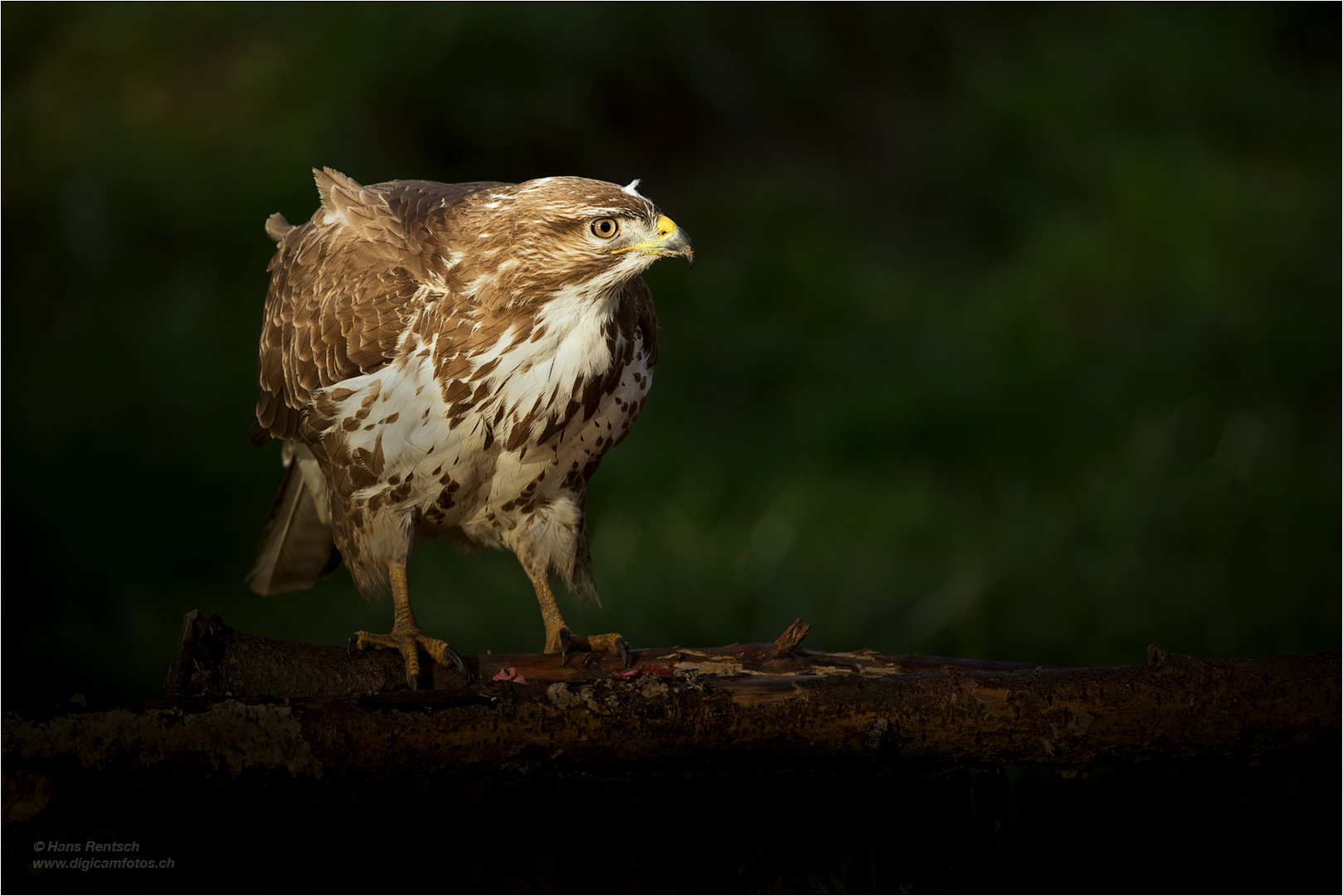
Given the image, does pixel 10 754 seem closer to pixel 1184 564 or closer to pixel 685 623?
pixel 685 623

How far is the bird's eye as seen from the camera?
9.59 ft

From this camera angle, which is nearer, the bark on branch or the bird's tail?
the bark on branch

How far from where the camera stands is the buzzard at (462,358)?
301 cm

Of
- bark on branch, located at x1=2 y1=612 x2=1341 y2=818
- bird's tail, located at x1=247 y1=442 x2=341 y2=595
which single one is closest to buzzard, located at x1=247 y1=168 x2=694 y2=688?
bird's tail, located at x1=247 y1=442 x2=341 y2=595

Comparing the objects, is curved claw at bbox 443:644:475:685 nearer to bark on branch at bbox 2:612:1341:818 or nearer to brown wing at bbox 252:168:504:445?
bark on branch at bbox 2:612:1341:818

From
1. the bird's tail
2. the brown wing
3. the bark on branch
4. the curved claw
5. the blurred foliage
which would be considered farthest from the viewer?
the blurred foliage

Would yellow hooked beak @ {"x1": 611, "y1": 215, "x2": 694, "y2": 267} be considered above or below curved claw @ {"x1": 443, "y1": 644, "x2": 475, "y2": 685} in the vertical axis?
above

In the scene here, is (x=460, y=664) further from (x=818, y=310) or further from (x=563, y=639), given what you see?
(x=818, y=310)

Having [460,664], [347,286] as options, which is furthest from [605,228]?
[460,664]

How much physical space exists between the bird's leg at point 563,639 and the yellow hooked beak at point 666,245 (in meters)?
1.01

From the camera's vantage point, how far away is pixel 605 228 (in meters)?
2.93

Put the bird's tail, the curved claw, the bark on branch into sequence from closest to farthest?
the bark on branch < the curved claw < the bird's tail

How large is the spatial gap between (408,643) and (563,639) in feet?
1.46

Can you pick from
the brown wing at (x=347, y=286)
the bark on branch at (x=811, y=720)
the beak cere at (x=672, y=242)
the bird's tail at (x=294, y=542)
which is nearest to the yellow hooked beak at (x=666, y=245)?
the beak cere at (x=672, y=242)
